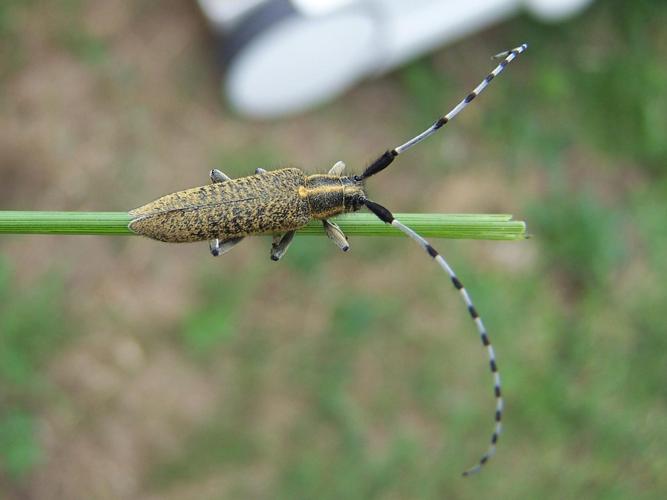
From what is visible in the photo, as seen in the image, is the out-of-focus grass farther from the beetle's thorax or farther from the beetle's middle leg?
the beetle's thorax

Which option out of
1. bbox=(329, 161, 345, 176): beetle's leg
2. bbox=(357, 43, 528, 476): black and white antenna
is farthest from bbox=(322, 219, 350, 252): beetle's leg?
bbox=(329, 161, 345, 176): beetle's leg

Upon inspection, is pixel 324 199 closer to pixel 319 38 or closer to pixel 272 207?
pixel 272 207

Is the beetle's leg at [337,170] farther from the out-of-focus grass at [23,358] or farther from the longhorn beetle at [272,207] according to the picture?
the out-of-focus grass at [23,358]

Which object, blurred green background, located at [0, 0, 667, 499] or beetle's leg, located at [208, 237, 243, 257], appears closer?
beetle's leg, located at [208, 237, 243, 257]

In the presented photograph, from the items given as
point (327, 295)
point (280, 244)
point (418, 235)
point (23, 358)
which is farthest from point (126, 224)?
point (327, 295)

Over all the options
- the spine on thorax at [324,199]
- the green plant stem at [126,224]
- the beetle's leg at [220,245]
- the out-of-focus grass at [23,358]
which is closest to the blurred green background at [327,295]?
the out-of-focus grass at [23,358]

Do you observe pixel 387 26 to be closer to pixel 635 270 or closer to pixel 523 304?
pixel 523 304

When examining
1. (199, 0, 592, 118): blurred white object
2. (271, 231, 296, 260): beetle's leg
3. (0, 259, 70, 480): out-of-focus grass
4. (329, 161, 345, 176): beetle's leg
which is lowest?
(271, 231, 296, 260): beetle's leg
